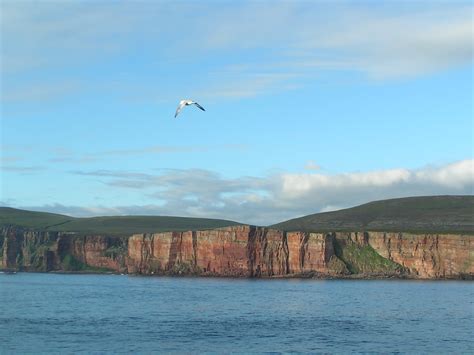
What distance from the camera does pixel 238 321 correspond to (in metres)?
92.2

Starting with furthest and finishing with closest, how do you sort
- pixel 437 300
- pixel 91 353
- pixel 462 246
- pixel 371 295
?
pixel 462 246 → pixel 371 295 → pixel 437 300 → pixel 91 353

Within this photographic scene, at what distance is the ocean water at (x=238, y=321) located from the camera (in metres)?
71.8

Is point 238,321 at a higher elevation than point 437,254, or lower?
lower

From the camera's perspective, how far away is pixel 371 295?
136 m

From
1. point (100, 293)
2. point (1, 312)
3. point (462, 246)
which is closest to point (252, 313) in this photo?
point (1, 312)

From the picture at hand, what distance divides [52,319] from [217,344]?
31.1 meters

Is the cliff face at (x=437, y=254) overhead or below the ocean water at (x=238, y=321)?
Answer: overhead

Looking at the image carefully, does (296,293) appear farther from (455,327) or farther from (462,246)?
(462,246)

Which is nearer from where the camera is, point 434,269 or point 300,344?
point 300,344

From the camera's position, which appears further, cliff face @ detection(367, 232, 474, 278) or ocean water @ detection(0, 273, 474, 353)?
cliff face @ detection(367, 232, 474, 278)

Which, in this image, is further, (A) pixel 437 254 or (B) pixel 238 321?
(A) pixel 437 254

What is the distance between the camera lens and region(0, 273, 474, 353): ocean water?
71750mm

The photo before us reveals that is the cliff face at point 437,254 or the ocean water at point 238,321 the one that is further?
the cliff face at point 437,254

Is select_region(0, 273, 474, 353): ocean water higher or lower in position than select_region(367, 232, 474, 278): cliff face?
lower
